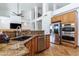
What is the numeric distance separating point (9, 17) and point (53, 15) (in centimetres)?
Answer: 64

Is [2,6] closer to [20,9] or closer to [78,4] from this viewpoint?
[20,9]

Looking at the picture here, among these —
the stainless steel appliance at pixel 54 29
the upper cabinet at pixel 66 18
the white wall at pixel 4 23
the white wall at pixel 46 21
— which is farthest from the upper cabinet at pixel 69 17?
the white wall at pixel 4 23

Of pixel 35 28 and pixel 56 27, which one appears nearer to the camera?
pixel 35 28

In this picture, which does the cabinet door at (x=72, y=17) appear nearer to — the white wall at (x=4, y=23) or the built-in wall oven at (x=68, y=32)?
the built-in wall oven at (x=68, y=32)

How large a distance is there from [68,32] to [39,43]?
1.65 feet

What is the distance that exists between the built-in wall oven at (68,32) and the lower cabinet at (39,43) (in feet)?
0.91

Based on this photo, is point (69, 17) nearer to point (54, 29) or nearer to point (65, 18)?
point (65, 18)

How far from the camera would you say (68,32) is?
218 centimetres

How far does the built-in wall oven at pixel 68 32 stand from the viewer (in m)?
2.13

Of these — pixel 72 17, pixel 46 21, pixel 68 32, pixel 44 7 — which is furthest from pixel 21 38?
pixel 72 17

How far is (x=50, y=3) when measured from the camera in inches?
81.1

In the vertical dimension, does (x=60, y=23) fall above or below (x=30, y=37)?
above

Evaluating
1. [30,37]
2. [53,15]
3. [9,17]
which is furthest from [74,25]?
[9,17]

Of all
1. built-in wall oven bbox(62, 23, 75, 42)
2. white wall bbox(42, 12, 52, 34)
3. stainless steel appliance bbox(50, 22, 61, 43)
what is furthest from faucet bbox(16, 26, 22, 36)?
built-in wall oven bbox(62, 23, 75, 42)
